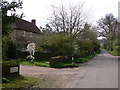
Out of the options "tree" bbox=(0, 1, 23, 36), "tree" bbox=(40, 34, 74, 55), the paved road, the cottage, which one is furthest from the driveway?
the cottage

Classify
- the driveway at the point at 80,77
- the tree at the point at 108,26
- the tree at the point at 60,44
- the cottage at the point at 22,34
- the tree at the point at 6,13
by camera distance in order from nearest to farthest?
1. the tree at the point at 6,13
2. the driveway at the point at 80,77
3. the tree at the point at 60,44
4. the cottage at the point at 22,34
5. the tree at the point at 108,26

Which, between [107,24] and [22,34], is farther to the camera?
[107,24]

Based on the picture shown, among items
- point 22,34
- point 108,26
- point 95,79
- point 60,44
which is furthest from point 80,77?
point 108,26

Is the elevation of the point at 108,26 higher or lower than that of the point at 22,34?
higher

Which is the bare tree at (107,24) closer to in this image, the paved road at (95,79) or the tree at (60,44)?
the tree at (60,44)

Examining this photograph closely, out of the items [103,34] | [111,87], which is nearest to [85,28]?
[111,87]

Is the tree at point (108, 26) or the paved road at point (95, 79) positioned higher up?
the tree at point (108, 26)

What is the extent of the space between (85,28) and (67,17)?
5538 millimetres

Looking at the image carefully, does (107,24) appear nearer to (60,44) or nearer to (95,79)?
(60,44)

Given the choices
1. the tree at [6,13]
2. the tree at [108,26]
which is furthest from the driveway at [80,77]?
the tree at [108,26]

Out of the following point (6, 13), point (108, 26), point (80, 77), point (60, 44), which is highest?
point (108, 26)

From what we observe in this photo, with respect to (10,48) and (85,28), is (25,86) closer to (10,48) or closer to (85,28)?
(10,48)

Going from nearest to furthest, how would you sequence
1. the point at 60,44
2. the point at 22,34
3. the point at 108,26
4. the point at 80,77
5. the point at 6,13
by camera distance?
the point at 6,13, the point at 80,77, the point at 60,44, the point at 22,34, the point at 108,26

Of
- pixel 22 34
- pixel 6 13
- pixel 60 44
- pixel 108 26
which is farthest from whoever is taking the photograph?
pixel 108 26
